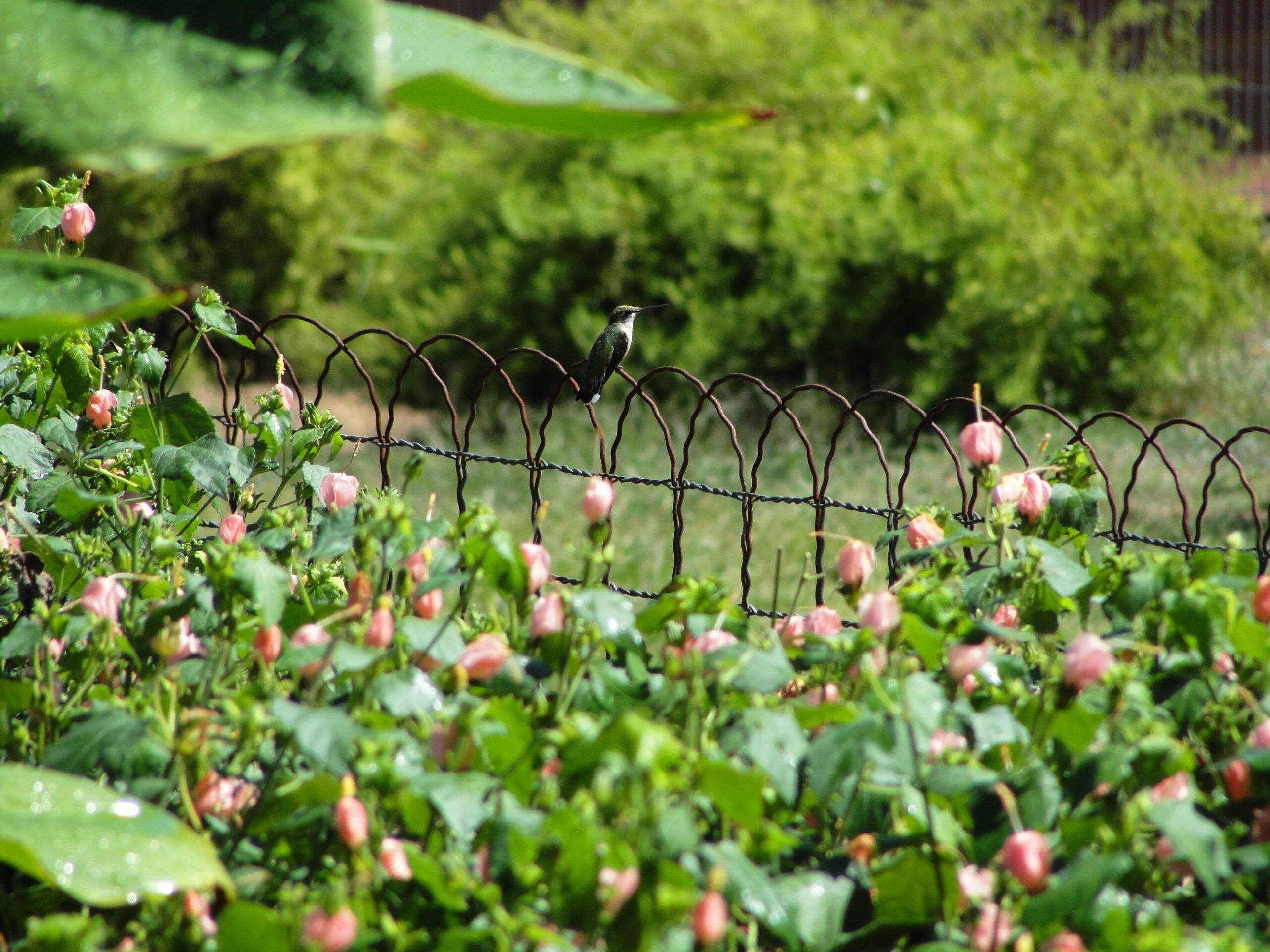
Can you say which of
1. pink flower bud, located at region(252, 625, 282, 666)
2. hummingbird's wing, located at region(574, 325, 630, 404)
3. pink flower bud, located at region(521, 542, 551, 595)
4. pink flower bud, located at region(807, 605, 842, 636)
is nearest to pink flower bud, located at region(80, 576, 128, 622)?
pink flower bud, located at region(252, 625, 282, 666)

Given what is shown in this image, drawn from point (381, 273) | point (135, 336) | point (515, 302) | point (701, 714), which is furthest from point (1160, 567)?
point (381, 273)

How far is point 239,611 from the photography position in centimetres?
110

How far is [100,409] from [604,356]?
1.17 metres

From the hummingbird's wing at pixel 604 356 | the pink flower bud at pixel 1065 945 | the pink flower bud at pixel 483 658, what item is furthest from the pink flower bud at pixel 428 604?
the hummingbird's wing at pixel 604 356

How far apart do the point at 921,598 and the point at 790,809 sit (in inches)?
8.5

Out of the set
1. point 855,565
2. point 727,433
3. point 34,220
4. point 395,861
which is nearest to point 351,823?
point 395,861

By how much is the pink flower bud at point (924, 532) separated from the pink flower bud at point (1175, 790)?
16.2 inches

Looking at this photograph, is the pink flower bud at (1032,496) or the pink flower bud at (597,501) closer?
the pink flower bud at (597,501)

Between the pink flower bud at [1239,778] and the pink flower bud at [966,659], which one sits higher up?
the pink flower bud at [966,659]

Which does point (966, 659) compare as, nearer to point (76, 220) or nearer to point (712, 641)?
point (712, 641)

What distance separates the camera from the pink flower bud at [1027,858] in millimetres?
803

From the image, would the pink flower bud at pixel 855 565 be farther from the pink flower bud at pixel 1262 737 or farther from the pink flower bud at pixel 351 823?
the pink flower bud at pixel 351 823

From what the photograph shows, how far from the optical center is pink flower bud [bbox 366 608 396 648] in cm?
98

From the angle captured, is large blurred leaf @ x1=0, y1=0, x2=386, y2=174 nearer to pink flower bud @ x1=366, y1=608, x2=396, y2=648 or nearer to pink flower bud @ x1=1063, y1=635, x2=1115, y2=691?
pink flower bud @ x1=366, y1=608, x2=396, y2=648
